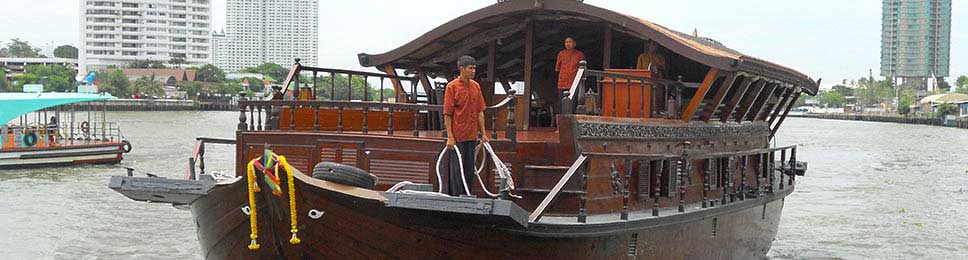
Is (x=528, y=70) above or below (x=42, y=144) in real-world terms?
above

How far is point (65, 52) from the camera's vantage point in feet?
470

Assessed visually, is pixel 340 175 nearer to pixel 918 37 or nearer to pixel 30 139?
pixel 30 139

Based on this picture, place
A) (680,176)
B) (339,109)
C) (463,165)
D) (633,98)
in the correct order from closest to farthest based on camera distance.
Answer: (463,165)
(339,109)
(680,176)
(633,98)

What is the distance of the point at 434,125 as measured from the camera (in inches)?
473

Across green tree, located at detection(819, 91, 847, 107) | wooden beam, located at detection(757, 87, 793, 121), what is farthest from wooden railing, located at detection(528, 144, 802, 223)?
green tree, located at detection(819, 91, 847, 107)

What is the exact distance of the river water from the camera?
15953 millimetres

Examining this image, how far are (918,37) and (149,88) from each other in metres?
113

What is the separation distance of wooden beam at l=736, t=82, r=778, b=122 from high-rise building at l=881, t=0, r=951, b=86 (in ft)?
496

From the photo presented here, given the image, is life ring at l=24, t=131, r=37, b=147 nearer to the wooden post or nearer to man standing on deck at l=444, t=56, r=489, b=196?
the wooden post

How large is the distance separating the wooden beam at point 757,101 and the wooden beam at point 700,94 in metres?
1.66

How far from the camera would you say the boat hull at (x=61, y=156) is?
26703mm

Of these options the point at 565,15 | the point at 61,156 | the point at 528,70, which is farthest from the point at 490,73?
the point at 61,156

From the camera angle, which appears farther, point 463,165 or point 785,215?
point 785,215

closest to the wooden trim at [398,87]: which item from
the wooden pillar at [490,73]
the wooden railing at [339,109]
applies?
the wooden pillar at [490,73]
